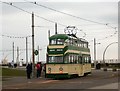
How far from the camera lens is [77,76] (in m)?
47.2

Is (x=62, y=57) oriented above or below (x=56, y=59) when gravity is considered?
above

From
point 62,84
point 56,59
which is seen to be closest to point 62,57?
point 56,59

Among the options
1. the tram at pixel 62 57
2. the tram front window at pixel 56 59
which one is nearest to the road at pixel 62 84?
the tram at pixel 62 57

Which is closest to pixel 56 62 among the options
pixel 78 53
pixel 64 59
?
pixel 64 59

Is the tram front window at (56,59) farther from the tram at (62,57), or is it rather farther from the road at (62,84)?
the road at (62,84)

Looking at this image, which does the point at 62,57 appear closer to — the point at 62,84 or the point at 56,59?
the point at 56,59

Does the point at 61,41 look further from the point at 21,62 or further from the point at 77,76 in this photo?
the point at 21,62

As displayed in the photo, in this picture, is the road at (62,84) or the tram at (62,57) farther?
the tram at (62,57)

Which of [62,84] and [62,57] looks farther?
[62,57]

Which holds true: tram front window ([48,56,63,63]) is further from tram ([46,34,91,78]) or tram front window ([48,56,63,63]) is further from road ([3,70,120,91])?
road ([3,70,120,91])

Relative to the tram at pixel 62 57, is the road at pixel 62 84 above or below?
below

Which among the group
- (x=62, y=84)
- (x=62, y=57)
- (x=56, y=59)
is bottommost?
(x=62, y=84)

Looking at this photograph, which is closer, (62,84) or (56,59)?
(62,84)

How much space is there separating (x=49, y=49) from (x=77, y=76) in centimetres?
765
